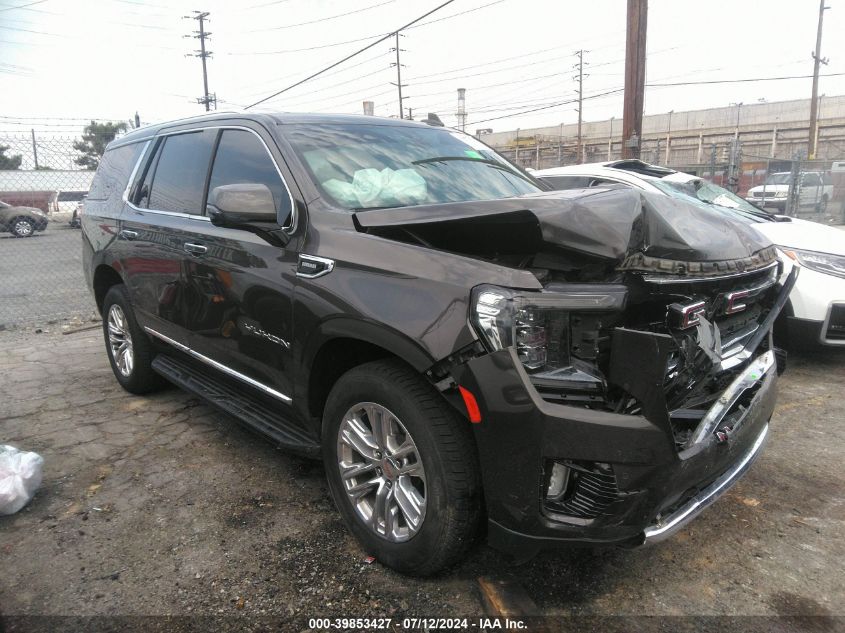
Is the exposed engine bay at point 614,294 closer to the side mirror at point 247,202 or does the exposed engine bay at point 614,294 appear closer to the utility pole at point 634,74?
the side mirror at point 247,202

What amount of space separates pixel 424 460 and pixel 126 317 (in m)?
3.19

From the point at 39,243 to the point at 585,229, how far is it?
1932cm

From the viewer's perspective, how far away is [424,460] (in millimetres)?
2127

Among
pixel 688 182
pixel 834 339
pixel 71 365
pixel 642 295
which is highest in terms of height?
pixel 688 182

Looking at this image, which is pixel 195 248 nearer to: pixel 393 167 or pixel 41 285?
pixel 393 167

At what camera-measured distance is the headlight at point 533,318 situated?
1940 mm

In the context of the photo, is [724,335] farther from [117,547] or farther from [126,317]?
[126,317]

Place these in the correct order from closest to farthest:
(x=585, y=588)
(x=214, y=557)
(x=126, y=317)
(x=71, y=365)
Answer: (x=585, y=588) < (x=214, y=557) < (x=126, y=317) < (x=71, y=365)

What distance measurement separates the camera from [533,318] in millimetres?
1951

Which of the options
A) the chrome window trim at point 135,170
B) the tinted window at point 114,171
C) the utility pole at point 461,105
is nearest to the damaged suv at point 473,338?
the chrome window trim at point 135,170

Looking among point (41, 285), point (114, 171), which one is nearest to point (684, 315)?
point (114, 171)

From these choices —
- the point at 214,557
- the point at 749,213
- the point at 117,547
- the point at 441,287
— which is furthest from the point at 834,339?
the point at 117,547

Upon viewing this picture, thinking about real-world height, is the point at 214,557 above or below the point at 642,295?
→ below

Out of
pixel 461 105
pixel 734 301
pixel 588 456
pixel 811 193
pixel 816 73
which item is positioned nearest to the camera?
pixel 588 456
